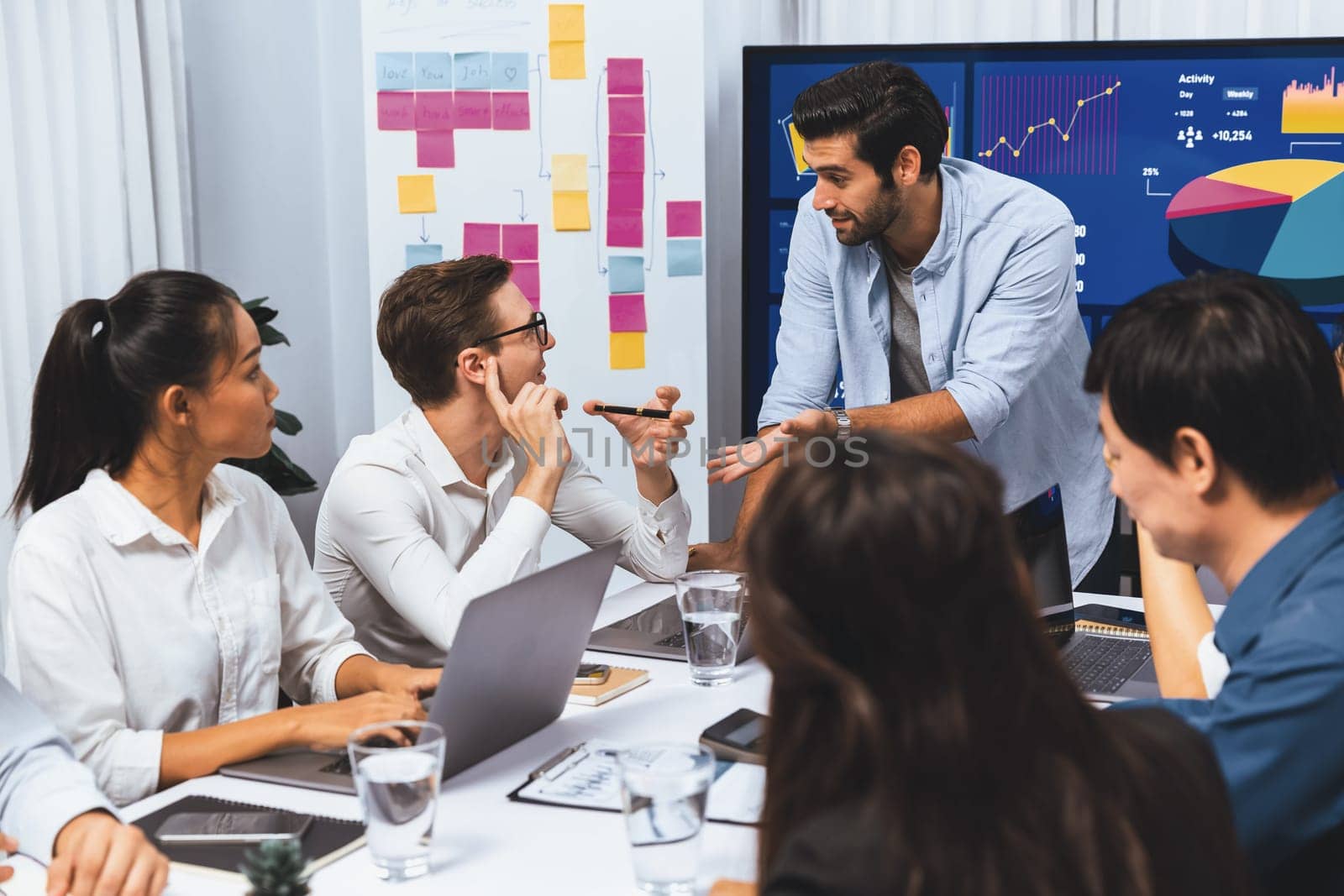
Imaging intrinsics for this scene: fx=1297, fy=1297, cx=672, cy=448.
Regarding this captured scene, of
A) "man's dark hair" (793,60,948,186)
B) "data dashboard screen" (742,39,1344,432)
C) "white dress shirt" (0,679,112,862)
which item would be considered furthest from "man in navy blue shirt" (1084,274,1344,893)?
"data dashboard screen" (742,39,1344,432)

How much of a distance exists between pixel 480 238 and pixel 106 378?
1.95 metres

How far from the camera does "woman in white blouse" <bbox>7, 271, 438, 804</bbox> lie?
1440 mm

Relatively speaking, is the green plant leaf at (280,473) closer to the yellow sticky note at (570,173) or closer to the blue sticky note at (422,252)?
the blue sticky note at (422,252)

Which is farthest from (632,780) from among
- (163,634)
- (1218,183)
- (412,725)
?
(1218,183)

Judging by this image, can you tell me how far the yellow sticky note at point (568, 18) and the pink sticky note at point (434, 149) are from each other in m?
0.40

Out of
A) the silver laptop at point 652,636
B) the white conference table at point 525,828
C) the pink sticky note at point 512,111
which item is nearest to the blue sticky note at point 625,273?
the pink sticky note at point 512,111

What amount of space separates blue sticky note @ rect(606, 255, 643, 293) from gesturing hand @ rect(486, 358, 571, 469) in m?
1.33

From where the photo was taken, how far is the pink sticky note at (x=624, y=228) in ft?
11.4

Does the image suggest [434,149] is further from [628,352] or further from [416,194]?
[628,352]

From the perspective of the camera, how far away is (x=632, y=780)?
1051 millimetres

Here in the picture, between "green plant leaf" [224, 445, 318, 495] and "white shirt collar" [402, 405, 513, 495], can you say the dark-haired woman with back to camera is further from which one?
"green plant leaf" [224, 445, 318, 495]

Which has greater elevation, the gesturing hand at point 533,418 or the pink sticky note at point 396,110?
the pink sticky note at point 396,110

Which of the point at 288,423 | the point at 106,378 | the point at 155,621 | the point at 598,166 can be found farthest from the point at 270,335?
the point at 155,621

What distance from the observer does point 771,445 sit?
246 centimetres
